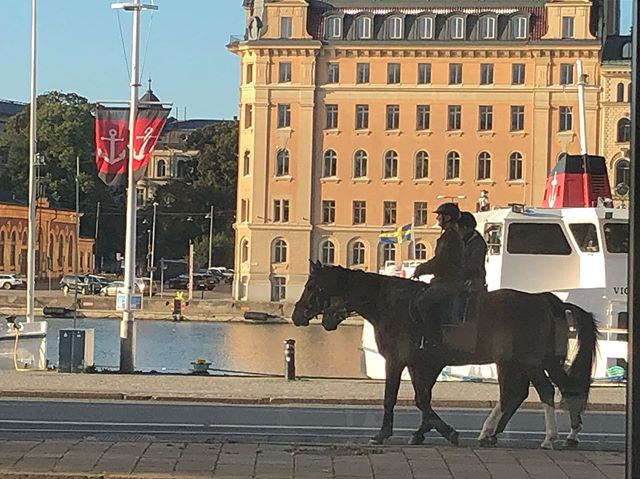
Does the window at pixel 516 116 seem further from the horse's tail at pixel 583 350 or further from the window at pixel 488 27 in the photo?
the horse's tail at pixel 583 350

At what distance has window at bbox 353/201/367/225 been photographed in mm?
21400

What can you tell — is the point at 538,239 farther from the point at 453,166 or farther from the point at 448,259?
the point at 448,259

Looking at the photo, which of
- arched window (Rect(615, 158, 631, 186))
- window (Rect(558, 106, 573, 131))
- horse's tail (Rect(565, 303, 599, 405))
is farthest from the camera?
window (Rect(558, 106, 573, 131))

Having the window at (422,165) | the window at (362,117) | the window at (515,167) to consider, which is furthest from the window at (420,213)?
the window at (515,167)

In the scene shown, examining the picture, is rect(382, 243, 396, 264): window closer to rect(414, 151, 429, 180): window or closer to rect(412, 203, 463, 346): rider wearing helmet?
rect(414, 151, 429, 180): window

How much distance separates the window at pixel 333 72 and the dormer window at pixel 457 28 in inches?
74.7

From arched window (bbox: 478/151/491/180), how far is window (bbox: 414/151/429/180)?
97 cm

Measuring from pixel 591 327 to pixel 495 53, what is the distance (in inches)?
429

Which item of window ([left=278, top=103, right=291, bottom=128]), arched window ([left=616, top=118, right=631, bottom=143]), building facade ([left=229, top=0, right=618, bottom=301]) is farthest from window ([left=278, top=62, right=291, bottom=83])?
arched window ([left=616, top=118, right=631, bottom=143])

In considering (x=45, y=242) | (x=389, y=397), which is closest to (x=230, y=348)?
(x=45, y=242)

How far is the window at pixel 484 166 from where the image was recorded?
69.5ft

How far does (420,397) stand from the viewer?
12.0 m

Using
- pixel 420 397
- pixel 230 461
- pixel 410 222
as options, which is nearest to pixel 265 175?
pixel 410 222

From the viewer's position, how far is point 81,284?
78.4ft
